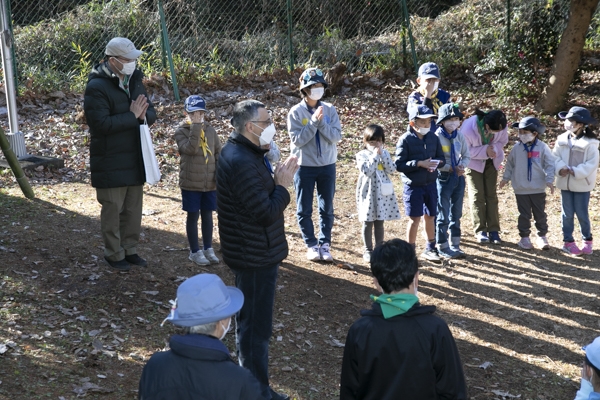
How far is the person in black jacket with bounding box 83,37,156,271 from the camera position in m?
6.53

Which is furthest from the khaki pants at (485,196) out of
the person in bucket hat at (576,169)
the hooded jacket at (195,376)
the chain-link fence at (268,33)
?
the chain-link fence at (268,33)

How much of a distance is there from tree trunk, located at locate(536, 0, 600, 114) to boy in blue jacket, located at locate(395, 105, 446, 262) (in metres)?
7.07

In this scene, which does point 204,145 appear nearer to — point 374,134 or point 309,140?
point 309,140

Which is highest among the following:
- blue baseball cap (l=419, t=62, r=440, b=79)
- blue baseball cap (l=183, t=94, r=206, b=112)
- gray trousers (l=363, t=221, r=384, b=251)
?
blue baseball cap (l=419, t=62, r=440, b=79)

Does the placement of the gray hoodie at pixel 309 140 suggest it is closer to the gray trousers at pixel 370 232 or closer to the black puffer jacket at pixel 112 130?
the gray trousers at pixel 370 232

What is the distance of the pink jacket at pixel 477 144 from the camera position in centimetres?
877

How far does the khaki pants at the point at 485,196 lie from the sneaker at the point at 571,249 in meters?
0.82

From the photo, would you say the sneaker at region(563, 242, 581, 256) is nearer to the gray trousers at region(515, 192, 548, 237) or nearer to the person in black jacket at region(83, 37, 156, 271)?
the gray trousers at region(515, 192, 548, 237)

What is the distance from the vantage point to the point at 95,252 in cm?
759

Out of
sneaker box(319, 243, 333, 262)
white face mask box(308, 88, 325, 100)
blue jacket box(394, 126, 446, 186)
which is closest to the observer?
white face mask box(308, 88, 325, 100)

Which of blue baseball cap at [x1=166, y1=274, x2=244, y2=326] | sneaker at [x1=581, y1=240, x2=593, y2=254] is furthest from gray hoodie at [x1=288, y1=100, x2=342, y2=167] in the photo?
blue baseball cap at [x1=166, y1=274, x2=244, y2=326]

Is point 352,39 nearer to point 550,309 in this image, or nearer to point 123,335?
point 550,309

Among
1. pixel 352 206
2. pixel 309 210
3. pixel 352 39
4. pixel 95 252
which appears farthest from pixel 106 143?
pixel 352 39

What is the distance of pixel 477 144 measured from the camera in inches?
346
